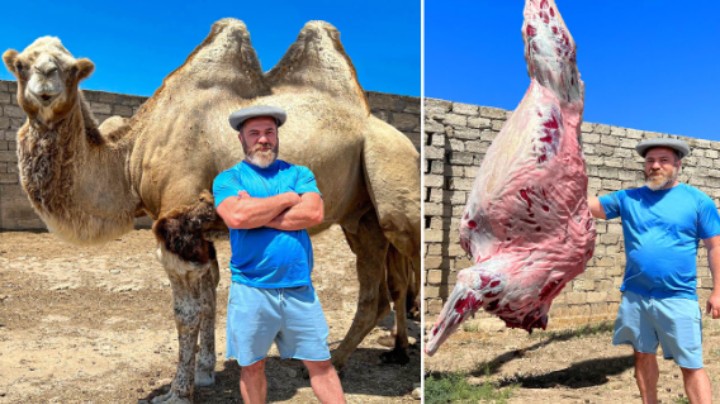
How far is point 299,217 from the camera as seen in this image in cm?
283

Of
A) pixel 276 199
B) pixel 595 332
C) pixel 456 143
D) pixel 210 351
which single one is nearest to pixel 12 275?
pixel 210 351

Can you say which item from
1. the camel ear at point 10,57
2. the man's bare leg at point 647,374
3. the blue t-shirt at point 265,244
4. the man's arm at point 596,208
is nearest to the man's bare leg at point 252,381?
the blue t-shirt at point 265,244

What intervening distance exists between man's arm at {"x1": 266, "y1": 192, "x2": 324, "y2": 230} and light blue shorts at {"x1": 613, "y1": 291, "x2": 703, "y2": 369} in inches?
74.6

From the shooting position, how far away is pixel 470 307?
2047 mm

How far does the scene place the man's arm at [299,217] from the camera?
2.83m

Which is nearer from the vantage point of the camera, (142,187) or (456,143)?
(142,187)

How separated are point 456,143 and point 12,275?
249 inches

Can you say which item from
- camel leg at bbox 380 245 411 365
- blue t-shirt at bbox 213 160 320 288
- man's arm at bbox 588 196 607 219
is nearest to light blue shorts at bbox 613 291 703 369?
man's arm at bbox 588 196 607 219

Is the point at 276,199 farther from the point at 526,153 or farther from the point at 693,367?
the point at 693,367

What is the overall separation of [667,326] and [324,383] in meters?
1.87

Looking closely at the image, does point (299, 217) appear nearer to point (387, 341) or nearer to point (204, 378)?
point (204, 378)

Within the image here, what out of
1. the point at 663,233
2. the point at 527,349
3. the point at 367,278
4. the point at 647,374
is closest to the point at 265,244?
the point at 663,233

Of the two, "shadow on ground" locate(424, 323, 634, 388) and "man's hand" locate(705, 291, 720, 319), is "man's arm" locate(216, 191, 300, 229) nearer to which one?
"man's hand" locate(705, 291, 720, 319)

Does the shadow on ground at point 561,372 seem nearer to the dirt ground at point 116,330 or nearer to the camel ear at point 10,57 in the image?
the dirt ground at point 116,330
